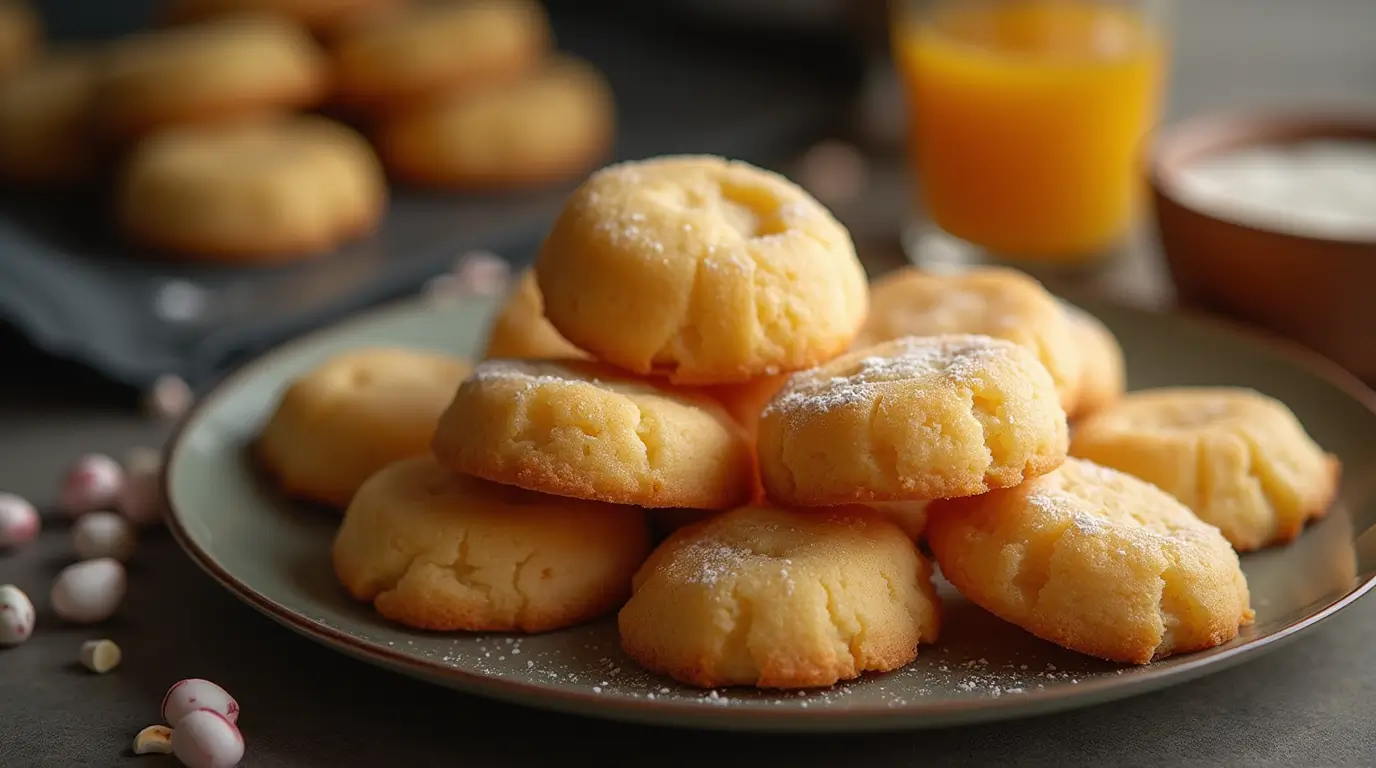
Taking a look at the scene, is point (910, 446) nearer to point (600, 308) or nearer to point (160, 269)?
point (600, 308)

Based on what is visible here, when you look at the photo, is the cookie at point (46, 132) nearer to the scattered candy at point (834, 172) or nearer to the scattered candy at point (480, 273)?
the scattered candy at point (480, 273)

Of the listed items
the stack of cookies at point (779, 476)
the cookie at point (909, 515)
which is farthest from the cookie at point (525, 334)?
the cookie at point (909, 515)

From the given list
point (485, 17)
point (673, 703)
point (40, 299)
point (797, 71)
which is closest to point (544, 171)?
point (485, 17)

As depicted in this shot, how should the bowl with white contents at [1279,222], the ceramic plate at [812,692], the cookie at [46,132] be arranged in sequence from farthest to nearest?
the cookie at [46,132], the bowl with white contents at [1279,222], the ceramic plate at [812,692]

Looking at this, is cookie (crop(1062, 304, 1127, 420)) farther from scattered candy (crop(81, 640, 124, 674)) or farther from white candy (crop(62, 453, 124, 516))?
white candy (crop(62, 453, 124, 516))

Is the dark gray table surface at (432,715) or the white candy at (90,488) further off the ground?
the dark gray table surface at (432,715)

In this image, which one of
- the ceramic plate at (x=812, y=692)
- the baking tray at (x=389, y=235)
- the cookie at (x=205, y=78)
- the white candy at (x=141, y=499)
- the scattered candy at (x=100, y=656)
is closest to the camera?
the ceramic plate at (x=812, y=692)
